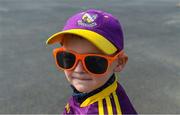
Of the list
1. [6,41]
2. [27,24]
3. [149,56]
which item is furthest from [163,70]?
[27,24]

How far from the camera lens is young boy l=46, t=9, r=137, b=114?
256cm

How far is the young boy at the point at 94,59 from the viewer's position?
2557 millimetres

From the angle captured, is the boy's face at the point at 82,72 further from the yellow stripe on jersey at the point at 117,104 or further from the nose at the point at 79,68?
the yellow stripe on jersey at the point at 117,104

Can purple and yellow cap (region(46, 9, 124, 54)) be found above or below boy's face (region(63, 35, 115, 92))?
above

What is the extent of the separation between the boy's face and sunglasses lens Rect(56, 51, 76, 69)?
0.04 meters

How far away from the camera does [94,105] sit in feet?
8.57

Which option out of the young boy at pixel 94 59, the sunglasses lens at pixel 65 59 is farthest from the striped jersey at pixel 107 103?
the sunglasses lens at pixel 65 59

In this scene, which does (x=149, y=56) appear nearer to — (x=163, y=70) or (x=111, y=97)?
(x=163, y=70)

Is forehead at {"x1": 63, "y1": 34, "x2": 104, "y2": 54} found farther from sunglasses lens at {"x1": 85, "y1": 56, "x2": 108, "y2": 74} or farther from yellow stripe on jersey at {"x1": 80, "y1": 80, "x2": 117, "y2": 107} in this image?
yellow stripe on jersey at {"x1": 80, "y1": 80, "x2": 117, "y2": 107}

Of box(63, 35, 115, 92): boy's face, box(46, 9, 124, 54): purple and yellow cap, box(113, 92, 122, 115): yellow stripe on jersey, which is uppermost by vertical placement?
box(46, 9, 124, 54): purple and yellow cap

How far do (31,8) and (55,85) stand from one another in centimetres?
559

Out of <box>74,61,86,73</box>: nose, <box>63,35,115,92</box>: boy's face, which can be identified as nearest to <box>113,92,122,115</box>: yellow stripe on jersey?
<box>63,35,115,92</box>: boy's face

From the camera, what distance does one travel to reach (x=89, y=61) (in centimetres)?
257

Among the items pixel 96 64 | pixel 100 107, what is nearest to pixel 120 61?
pixel 96 64
